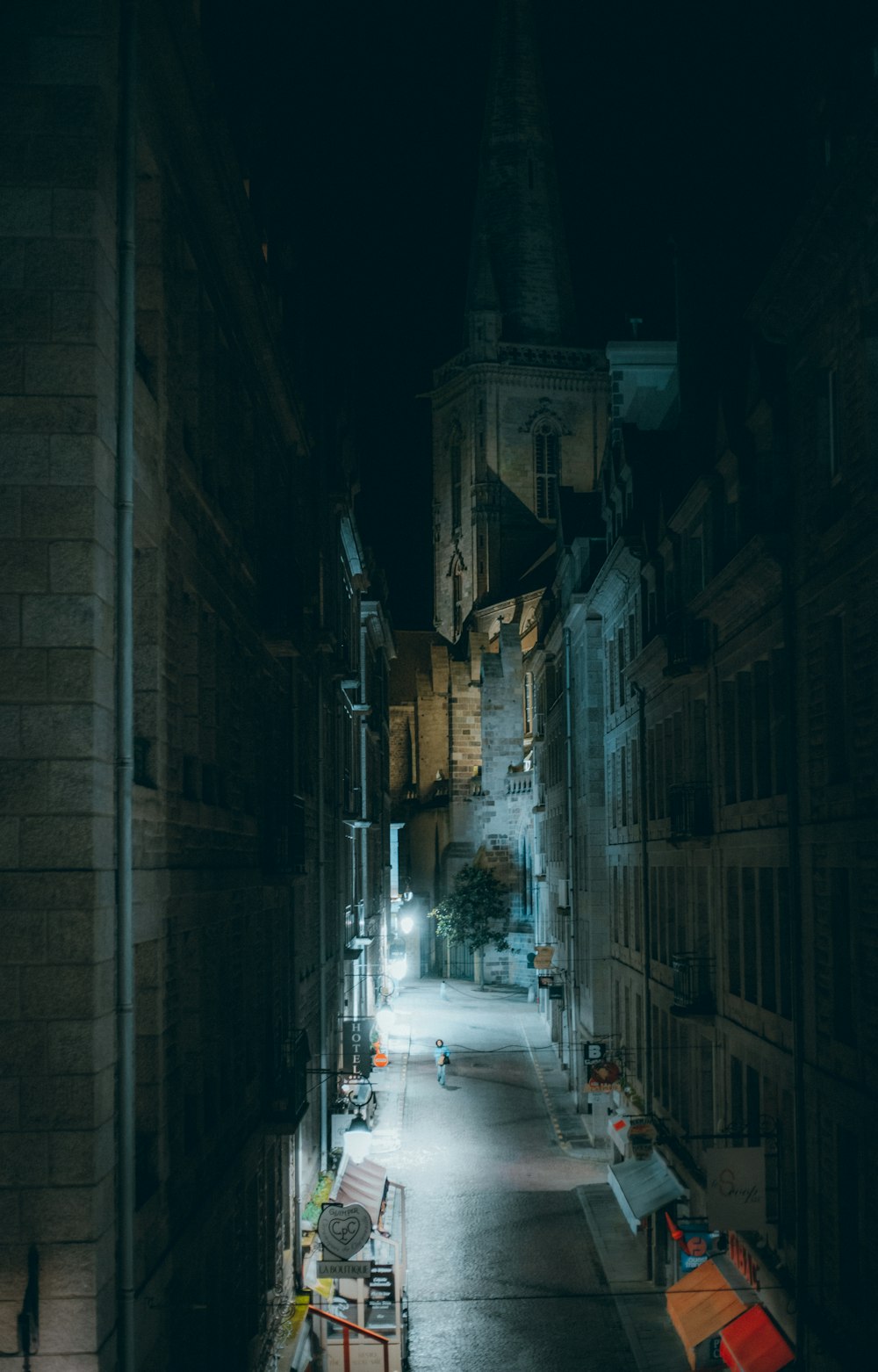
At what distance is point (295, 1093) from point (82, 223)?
13.9 m

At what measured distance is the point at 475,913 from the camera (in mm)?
74312

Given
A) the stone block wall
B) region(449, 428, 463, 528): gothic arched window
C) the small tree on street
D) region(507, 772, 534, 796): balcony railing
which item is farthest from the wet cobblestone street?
region(449, 428, 463, 528): gothic arched window

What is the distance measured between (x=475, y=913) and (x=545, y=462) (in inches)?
1520

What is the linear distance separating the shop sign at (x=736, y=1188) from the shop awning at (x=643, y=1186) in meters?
6.33

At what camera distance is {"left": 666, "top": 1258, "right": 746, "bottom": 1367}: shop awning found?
64.7ft

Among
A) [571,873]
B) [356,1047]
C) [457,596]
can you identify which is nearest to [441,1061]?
[571,873]

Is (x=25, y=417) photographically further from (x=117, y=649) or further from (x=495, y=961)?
(x=495, y=961)

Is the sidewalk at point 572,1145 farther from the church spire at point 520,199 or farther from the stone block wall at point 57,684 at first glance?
the church spire at point 520,199

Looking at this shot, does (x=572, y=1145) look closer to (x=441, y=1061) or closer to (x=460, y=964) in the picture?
(x=441, y=1061)

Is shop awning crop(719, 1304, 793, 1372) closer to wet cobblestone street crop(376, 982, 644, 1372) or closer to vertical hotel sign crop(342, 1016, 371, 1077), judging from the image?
wet cobblestone street crop(376, 982, 644, 1372)

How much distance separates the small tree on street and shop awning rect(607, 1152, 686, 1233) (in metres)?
45.5

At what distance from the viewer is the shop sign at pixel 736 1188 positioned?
58.6ft

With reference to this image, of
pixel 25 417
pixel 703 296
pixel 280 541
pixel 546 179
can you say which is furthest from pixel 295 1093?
pixel 546 179

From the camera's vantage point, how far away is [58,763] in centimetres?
1115
